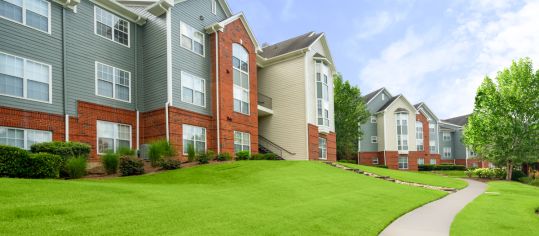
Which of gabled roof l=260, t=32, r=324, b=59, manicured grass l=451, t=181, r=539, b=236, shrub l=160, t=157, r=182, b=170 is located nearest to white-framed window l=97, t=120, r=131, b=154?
shrub l=160, t=157, r=182, b=170

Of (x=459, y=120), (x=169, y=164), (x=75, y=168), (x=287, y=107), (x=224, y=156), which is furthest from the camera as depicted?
(x=459, y=120)

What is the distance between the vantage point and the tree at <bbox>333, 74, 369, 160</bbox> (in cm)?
4238

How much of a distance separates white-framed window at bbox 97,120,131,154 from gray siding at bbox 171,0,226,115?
9.97ft

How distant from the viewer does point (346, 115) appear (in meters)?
42.6

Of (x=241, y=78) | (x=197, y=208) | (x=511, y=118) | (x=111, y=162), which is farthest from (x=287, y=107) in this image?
(x=511, y=118)

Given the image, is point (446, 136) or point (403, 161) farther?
point (446, 136)

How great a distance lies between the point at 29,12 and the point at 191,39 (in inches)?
342

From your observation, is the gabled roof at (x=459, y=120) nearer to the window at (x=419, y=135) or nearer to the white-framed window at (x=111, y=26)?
the window at (x=419, y=135)

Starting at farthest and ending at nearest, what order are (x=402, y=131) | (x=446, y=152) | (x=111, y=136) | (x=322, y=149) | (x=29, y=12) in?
(x=446, y=152), (x=402, y=131), (x=322, y=149), (x=111, y=136), (x=29, y=12)

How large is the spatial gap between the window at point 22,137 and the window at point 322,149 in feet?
68.3

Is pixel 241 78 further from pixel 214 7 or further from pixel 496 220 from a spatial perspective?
pixel 496 220

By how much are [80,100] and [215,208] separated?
12249mm

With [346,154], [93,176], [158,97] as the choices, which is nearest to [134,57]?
[158,97]

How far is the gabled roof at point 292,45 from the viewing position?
103 ft
